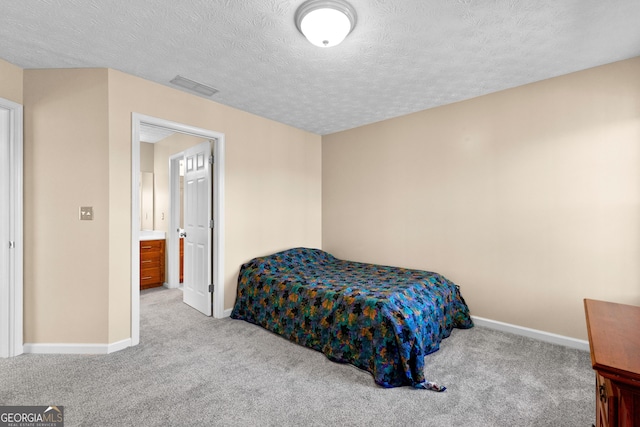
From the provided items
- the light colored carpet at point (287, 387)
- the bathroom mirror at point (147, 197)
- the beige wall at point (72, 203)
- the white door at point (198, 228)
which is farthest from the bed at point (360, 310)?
the bathroom mirror at point (147, 197)

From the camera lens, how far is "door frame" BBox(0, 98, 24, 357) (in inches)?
93.7

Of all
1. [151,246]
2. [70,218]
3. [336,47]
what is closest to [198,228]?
[70,218]

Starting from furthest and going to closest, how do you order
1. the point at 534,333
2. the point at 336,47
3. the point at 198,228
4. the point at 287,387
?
1. the point at 198,228
2. the point at 534,333
3. the point at 336,47
4. the point at 287,387

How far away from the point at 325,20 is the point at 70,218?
256cm

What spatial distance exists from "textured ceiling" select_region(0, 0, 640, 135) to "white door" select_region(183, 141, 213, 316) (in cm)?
97

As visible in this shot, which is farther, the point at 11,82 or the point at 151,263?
the point at 151,263

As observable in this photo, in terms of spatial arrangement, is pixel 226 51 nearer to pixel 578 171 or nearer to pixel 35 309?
pixel 35 309

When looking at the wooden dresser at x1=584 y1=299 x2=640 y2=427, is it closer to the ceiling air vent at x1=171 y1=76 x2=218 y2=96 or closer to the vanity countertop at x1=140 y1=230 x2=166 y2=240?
the ceiling air vent at x1=171 y1=76 x2=218 y2=96

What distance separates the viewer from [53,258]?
2500 mm

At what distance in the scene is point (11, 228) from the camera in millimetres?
2410

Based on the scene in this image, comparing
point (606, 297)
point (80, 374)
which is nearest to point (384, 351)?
point (606, 297)

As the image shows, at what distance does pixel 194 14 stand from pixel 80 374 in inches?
102

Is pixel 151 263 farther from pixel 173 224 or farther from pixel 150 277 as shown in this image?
pixel 173 224

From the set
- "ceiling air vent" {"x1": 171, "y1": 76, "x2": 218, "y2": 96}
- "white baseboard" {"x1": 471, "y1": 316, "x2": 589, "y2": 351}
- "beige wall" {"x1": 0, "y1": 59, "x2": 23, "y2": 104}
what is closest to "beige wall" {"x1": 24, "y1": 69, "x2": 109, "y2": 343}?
"beige wall" {"x1": 0, "y1": 59, "x2": 23, "y2": 104}
